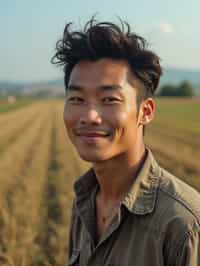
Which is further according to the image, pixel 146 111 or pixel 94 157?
pixel 146 111

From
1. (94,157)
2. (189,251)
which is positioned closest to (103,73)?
(94,157)

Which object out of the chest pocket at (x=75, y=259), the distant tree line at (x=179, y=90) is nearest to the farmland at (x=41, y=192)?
the chest pocket at (x=75, y=259)

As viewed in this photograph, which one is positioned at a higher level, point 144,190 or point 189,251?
point 144,190

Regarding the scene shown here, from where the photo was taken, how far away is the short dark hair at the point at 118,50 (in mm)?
2223

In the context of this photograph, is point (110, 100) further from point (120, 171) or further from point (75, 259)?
point (75, 259)

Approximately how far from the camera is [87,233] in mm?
2365

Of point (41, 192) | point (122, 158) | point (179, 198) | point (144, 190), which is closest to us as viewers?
point (179, 198)

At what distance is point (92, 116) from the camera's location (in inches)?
83.9

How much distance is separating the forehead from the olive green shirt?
38cm

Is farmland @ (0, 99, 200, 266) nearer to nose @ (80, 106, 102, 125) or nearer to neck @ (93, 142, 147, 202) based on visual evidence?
neck @ (93, 142, 147, 202)

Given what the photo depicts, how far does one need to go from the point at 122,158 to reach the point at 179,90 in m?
93.4

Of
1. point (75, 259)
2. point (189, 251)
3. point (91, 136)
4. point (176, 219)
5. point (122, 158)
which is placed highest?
point (91, 136)

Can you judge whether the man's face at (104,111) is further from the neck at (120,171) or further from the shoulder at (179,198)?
the shoulder at (179,198)

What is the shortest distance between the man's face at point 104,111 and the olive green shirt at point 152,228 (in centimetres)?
17
